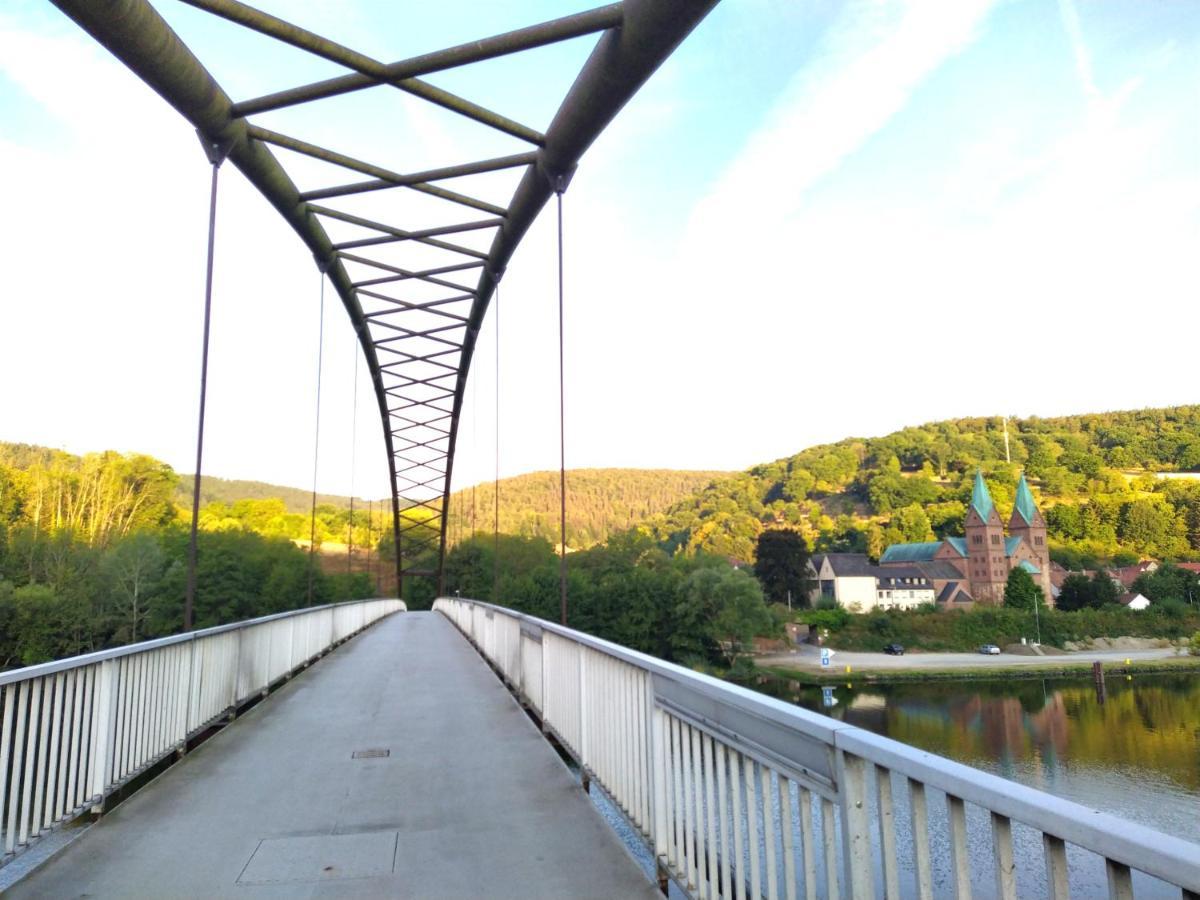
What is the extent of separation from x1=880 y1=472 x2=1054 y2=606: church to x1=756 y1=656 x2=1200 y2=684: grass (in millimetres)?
25258

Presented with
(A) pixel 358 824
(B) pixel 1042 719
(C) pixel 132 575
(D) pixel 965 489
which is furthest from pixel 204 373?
(D) pixel 965 489

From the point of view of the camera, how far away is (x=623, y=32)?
220 inches

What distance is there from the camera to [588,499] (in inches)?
6457

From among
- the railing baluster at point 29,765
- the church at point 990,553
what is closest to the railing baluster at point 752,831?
the railing baluster at point 29,765

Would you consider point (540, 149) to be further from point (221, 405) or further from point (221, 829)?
point (221, 405)

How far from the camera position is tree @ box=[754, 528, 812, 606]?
80.0m

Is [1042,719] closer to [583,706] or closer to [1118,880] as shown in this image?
[583,706]

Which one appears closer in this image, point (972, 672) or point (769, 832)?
point (769, 832)

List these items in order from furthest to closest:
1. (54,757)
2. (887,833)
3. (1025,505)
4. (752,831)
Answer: (1025,505) < (54,757) < (752,831) < (887,833)

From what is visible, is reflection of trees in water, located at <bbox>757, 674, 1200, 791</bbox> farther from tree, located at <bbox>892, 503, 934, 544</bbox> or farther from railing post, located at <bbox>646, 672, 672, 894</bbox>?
tree, located at <bbox>892, 503, 934, 544</bbox>

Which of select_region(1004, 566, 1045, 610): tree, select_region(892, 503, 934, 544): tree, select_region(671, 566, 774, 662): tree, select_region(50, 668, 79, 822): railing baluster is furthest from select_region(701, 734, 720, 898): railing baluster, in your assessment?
select_region(892, 503, 934, 544): tree

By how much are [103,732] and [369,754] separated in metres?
1.55

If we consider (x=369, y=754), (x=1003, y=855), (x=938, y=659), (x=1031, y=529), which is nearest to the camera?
(x=1003, y=855)

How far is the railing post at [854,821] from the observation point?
1625 millimetres
